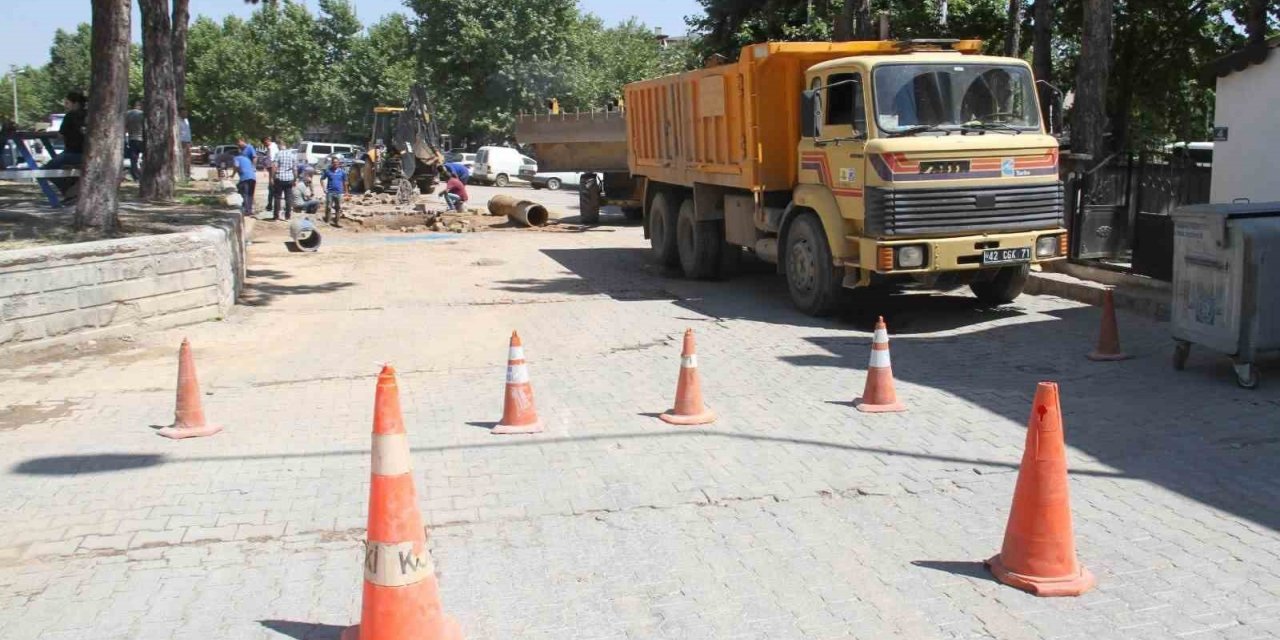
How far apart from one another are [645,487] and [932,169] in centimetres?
593

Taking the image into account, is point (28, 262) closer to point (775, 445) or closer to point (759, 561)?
point (775, 445)

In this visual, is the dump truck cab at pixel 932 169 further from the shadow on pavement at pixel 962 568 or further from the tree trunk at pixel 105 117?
the tree trunk at pixel 105 117

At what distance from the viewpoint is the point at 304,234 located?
1978 cm

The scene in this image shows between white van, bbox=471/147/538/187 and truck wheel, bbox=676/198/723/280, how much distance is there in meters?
32.5

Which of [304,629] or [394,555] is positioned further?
[304,629]

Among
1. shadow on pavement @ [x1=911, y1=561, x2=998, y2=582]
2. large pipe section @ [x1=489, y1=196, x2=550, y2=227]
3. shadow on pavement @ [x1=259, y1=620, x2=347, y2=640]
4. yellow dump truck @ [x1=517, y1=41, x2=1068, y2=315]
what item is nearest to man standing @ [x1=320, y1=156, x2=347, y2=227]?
large pipe section @ [x1=489, y1=196, x2=550, y2=227]

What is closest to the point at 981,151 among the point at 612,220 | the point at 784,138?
the point at 784,138

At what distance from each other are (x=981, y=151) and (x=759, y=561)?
710 cm

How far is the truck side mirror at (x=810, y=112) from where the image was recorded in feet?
39.5

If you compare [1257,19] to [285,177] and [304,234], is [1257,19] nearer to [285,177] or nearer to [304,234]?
[304,234]

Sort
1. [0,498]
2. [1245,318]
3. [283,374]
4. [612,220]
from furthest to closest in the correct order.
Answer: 1. [612,220]
2. [283,374]
3. [1245,318]
4. [0,498]

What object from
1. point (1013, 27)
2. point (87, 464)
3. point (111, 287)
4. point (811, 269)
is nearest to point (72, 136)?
point (111, 287)

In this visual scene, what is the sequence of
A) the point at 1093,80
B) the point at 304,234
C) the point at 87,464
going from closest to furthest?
1. the point at 87,464
2. the point at 1093,80
3. the point at 304,234

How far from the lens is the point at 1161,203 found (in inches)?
548
